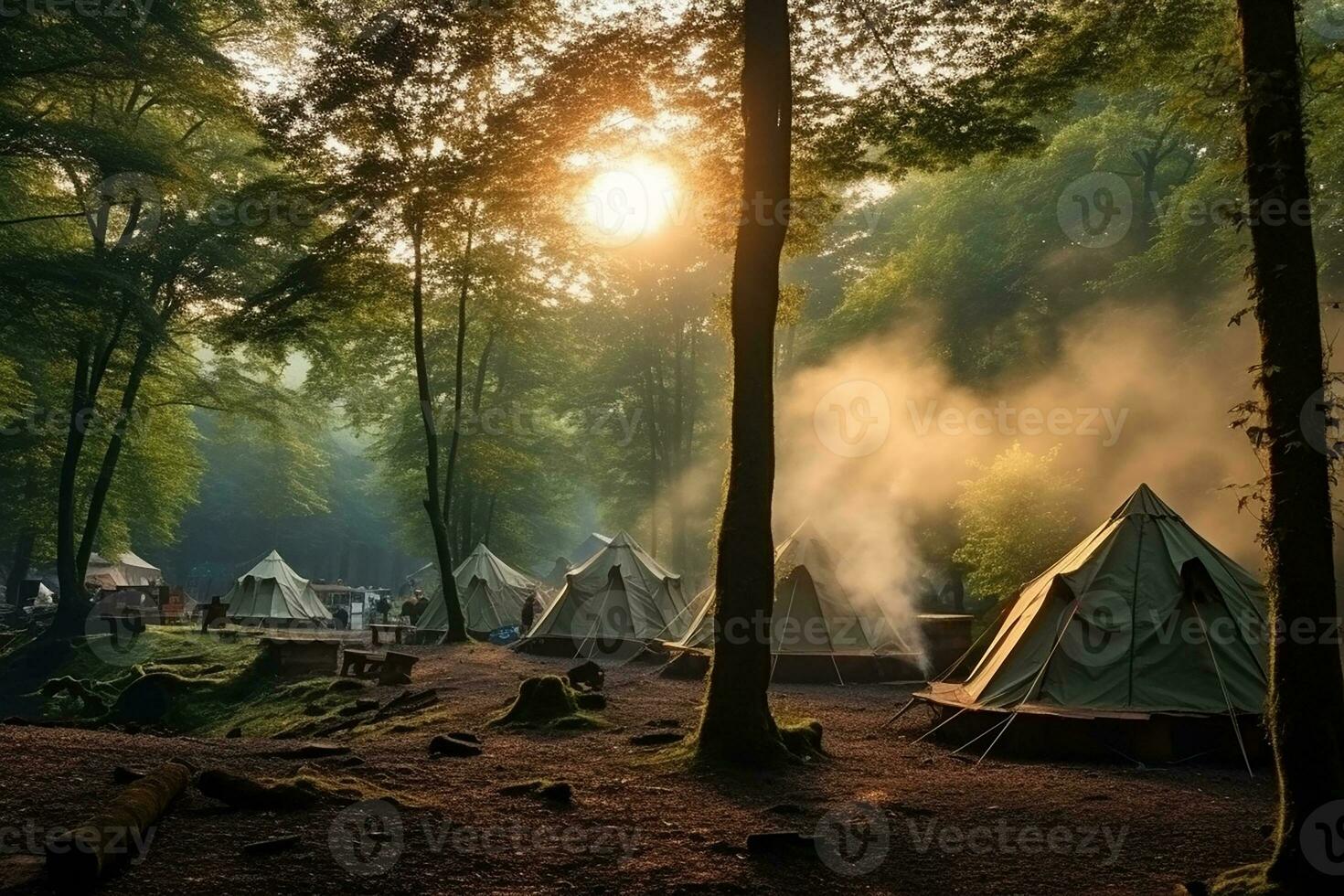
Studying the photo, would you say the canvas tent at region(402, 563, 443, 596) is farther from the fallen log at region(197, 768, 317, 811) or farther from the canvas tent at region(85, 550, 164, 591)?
the fallen log at region(197, 768, 317, 811)

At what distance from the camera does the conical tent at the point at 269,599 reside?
39.4 m

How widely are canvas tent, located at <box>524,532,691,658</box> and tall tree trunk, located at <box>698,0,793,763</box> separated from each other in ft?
44.9

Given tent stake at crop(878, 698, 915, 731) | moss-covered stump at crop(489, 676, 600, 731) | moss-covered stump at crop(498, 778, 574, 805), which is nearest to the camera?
moss-covered stump at crop(498, 778, 574, 805)

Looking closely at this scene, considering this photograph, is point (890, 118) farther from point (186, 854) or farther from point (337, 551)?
point (337, 551)

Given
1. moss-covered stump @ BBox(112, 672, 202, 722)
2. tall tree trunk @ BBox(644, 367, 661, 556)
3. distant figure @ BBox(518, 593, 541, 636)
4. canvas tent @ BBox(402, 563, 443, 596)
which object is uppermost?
tall tree trunk @ BBox(644, 367, 661, 556)

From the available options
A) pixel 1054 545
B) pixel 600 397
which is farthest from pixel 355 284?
pixel 600 397

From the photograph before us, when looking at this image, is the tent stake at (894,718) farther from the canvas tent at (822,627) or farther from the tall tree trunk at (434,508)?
the tall tree trunk at (434,508)

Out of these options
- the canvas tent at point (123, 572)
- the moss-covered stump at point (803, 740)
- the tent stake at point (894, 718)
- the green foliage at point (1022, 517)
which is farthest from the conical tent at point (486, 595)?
the moss-covered stump at point (803, 740)

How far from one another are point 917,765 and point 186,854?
7.08 meters

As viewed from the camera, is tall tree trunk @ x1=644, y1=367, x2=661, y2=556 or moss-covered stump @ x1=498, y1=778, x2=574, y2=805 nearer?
moss-covered stump @ x1=498, y1=778, x2=574, y2=805

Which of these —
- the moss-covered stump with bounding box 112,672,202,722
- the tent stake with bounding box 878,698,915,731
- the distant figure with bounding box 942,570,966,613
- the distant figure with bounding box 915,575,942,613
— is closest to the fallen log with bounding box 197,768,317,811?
the tent stake with bounding box 878,698,915,731

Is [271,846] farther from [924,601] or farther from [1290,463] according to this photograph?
[924,601]

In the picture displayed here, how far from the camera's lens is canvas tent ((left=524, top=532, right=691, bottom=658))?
2344cm

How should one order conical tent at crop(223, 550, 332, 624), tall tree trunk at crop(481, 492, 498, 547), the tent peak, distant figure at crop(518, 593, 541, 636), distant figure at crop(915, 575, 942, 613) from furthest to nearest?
tall tree trunk at crop(481, 492, 498, 547), conical tent at crop(223, 550, 332, 624), distant figure at crop(518, 593, 541, 636), distant figure at crop(915, 575, 942, 613), the tent peak
